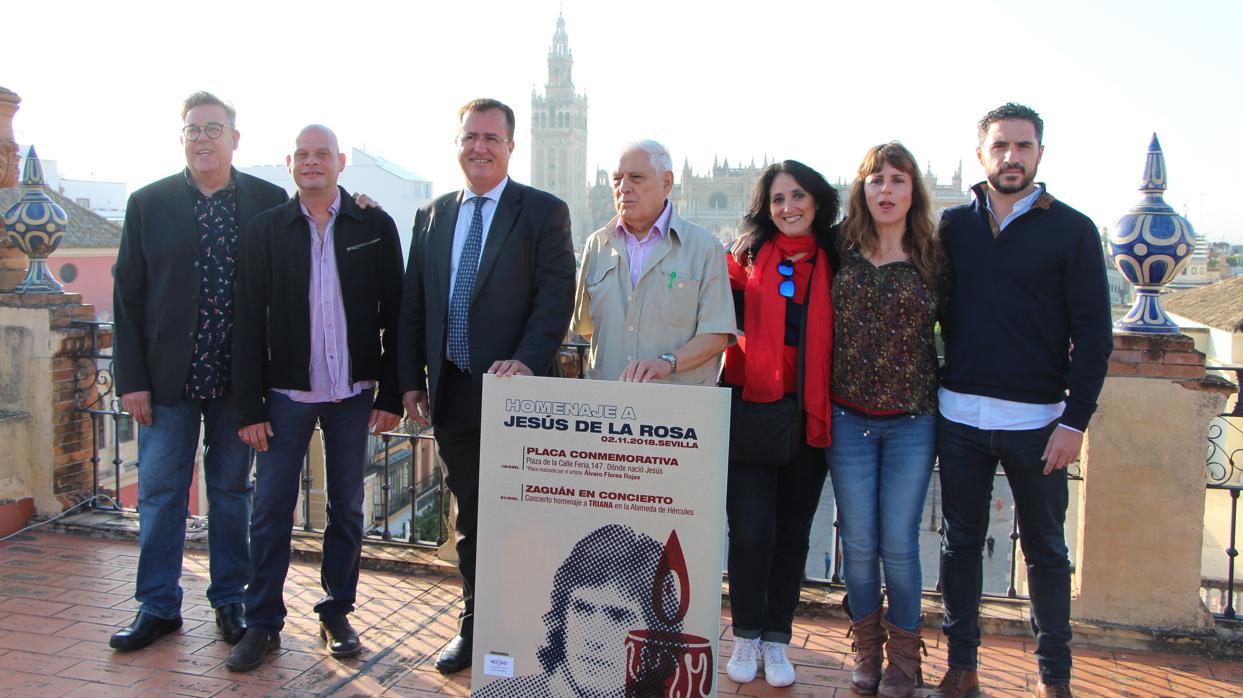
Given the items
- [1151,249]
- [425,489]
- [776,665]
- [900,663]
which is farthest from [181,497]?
[425,489]

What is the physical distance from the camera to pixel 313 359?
137 inches

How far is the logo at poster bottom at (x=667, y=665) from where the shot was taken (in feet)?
9.28

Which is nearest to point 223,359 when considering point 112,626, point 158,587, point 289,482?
point 289,482

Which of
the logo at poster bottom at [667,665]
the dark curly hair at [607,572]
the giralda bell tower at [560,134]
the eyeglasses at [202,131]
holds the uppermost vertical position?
the giralda bell tower at [560,134]

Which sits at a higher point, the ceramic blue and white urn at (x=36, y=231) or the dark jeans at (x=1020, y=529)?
the ceramic blue and white urn at (x=36, y=231)

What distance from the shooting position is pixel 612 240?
3303 millimetres

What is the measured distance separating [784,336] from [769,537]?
2.34 feet

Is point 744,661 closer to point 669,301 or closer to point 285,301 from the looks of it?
point 669,301

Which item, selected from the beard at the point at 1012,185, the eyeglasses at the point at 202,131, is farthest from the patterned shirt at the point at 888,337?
the eyeglasses at the point at 202,131

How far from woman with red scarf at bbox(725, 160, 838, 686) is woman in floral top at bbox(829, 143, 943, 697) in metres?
0.08

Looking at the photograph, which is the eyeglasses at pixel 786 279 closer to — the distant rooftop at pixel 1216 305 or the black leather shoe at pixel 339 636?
the black leather shoe at pixel 339 636

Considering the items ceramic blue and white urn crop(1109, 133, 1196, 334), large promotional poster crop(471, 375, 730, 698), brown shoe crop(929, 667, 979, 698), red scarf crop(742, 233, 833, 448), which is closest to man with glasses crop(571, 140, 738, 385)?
red scarf crop(742, 233, 833, 448)

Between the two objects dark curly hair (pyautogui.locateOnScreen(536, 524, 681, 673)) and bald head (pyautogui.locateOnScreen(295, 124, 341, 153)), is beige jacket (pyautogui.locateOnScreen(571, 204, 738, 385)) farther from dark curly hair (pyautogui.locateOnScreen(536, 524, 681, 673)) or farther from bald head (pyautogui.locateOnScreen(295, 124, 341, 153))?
bald head (pyautogui.locateOnScreen(295, 124, 341, 153))

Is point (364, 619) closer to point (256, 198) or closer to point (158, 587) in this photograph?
point (158, 587)
